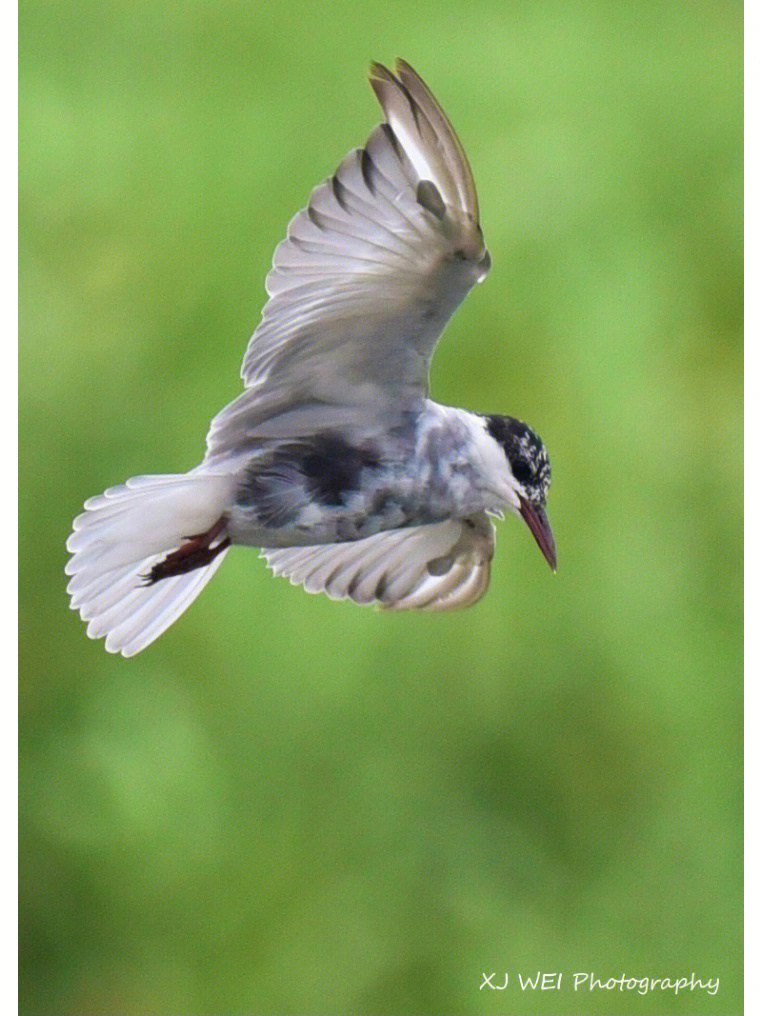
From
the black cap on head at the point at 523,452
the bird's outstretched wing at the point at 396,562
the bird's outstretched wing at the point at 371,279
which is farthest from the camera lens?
the bird's outstretched wing at the point at 396,562

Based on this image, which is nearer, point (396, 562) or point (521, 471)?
→ point (521, 471)

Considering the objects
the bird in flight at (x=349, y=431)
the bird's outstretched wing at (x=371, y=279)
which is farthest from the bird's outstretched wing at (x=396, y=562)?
the bird's outstretched wing at (x=371, y=279)

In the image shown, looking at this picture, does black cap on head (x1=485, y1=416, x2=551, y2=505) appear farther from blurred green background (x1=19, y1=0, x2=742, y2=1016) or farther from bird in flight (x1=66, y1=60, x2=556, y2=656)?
blurred green background (x1=19, y1=0, x2=742, y2=1016)

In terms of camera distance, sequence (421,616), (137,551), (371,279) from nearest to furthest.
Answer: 1. (371,279)
2. (137,551)
3. (421,616)

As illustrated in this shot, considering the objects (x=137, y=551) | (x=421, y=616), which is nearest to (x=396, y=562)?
(x=421, y=616)

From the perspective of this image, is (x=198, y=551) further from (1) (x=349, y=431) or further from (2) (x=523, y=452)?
(2) (x=523, y=452)

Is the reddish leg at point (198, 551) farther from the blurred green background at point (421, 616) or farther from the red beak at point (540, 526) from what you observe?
the red beak at point (540, 526)
